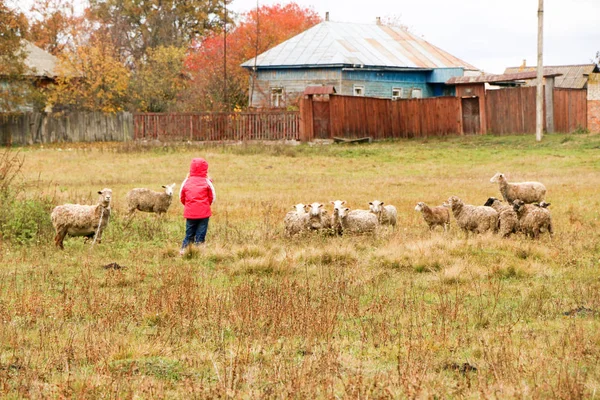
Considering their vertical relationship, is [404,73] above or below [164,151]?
above

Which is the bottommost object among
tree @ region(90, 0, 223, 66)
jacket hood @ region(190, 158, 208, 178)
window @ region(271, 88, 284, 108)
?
jacket hood @ region(190, 158, 208, 178)

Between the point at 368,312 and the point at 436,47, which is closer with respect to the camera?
the point at 368,312

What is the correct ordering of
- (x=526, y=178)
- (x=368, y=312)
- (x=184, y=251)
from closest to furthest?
(x=368, y=312)
(x=184, y=251)
(x=526, y=178)

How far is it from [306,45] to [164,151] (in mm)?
18655

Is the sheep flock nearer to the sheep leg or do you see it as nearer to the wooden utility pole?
the sheep leg

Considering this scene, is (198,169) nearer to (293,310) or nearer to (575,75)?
(293,310)

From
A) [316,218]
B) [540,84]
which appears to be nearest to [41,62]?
[540,84]

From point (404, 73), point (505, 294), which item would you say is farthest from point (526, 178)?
point (404, 73)

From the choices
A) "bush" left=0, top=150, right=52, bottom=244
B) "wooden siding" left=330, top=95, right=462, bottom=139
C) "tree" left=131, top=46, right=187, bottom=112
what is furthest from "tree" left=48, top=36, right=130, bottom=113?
"bush" left=0, top=150, right=52, bottom=244

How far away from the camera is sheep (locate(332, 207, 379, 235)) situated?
53.4 feet

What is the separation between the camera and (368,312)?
982cm

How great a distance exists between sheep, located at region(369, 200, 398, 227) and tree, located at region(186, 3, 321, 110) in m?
33.9

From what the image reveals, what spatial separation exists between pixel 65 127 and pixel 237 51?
1726 centimetres

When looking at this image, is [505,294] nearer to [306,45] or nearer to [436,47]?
[306,45]
